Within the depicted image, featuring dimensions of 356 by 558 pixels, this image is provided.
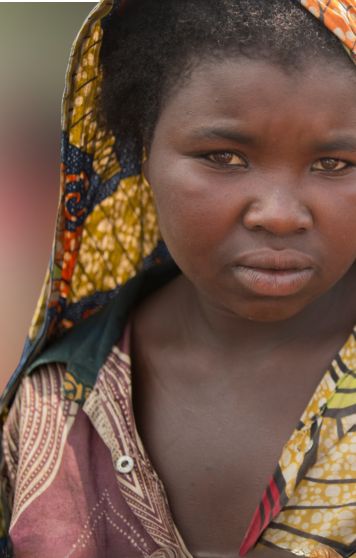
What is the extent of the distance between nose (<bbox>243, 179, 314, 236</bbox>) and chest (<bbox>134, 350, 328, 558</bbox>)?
1.13 feet

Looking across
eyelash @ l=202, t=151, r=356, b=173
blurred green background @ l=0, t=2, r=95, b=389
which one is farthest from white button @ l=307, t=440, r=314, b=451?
blurred green background @ l=0, t=2, r=95, b=389

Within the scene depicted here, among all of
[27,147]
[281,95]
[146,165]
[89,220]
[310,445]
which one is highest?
[27,147]

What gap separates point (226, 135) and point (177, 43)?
0.77 feet

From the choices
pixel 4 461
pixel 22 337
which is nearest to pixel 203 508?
pixel 4 461

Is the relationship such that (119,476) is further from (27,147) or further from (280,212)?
(27,147)

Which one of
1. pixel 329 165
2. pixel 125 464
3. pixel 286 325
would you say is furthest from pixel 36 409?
pixel 329 165

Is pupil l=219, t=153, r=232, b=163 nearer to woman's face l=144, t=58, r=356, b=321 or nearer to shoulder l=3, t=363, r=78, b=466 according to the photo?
woman's face l=144, t=58, r=356, b=321

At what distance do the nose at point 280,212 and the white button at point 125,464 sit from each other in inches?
20.6

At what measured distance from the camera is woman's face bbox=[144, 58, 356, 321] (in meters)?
1.32

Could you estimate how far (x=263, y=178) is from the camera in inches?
53.1

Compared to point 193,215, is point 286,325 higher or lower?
lower

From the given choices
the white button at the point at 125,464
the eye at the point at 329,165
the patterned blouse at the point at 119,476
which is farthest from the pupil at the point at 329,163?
the white button at the point at 125,464

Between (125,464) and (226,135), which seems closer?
(226,135)

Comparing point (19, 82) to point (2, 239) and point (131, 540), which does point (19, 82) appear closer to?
point (2, 239)
